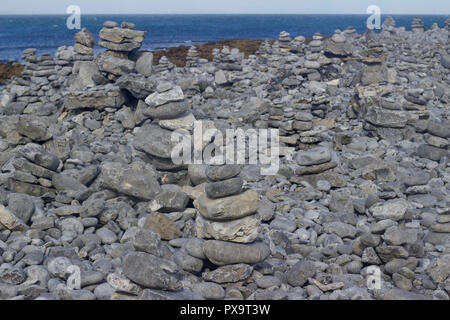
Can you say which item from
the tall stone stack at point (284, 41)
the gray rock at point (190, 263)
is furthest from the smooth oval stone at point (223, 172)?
the tall stone stack at point (284, 41)

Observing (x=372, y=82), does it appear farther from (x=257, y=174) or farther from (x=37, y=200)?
(x=37, y=200)

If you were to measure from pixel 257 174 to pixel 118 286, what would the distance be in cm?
603

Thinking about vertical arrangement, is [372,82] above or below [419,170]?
above

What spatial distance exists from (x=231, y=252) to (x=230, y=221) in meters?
0.45

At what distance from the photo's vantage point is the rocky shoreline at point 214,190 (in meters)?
7.14

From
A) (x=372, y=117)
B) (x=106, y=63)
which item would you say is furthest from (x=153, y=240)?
(x=106, y=63)

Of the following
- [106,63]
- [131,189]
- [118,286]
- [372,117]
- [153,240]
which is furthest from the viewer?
[106,63]

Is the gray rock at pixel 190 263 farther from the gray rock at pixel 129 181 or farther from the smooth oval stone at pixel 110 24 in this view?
the smooth oval stone at pixel 110 24

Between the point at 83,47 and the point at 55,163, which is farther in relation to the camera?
the point at 83,47

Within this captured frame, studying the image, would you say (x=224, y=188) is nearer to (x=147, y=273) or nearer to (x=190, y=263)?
(x=190, y=263)

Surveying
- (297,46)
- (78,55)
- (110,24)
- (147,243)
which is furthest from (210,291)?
(297,46)

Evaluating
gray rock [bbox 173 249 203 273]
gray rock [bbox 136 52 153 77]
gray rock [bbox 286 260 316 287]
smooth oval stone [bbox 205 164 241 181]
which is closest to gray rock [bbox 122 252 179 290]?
gray rock [bbox 173 249 203 273]

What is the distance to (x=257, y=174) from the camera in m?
12.0

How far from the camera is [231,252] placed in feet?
23.8
